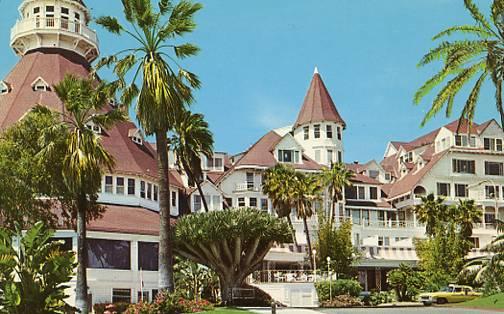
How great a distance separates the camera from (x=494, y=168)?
91188mm

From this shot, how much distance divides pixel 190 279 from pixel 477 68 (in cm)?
3203

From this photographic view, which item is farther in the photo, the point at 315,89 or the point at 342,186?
the point at 315,89

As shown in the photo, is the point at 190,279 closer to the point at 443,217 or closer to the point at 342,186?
the point at 342,186

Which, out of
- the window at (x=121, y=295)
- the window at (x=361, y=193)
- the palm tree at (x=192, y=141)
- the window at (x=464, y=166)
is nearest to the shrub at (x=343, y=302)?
the palm tree at (x=192, y=141)

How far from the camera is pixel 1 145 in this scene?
4444 centimetres

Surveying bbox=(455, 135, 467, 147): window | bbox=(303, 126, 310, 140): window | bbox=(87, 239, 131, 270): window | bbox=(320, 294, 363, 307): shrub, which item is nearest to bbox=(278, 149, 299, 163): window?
bbox=(303, 126, 310, 140): window

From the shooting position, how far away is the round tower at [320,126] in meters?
89.3

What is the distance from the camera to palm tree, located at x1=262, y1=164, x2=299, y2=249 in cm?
7306

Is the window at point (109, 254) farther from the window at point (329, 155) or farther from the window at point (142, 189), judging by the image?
the window at point (329, 155)

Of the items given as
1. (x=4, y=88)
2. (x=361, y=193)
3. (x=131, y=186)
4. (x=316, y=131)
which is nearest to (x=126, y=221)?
(x=131, y=186)

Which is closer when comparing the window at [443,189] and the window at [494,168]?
the window at [443,189]

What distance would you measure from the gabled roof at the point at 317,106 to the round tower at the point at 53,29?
2628cm

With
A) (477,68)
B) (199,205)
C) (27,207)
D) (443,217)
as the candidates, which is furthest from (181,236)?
(443,217)

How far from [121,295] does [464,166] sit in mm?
45280
